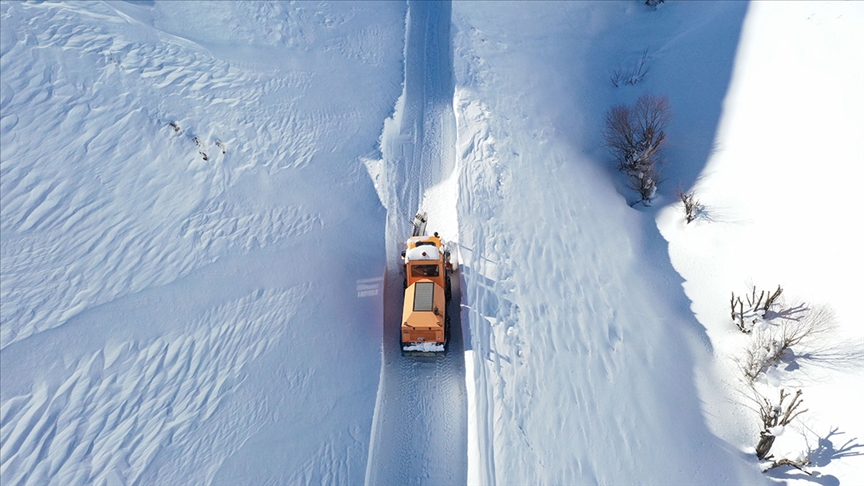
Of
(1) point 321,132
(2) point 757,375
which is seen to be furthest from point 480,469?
(1) point 321,132

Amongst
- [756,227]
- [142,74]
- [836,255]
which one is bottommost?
[836,255]

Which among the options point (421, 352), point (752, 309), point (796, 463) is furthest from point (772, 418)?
point (421, 352)

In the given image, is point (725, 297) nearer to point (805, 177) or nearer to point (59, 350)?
point (805, 177)

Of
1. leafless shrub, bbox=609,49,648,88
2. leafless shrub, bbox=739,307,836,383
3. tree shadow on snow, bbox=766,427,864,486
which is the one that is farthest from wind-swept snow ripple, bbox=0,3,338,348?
tree shadow on snow, bbox=766,427,864,486

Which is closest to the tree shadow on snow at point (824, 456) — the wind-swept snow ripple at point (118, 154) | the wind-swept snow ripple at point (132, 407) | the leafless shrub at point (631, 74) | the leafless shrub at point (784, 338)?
the leafless shrub at point (784, 338)

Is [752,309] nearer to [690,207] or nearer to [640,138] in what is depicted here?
[690,207]
